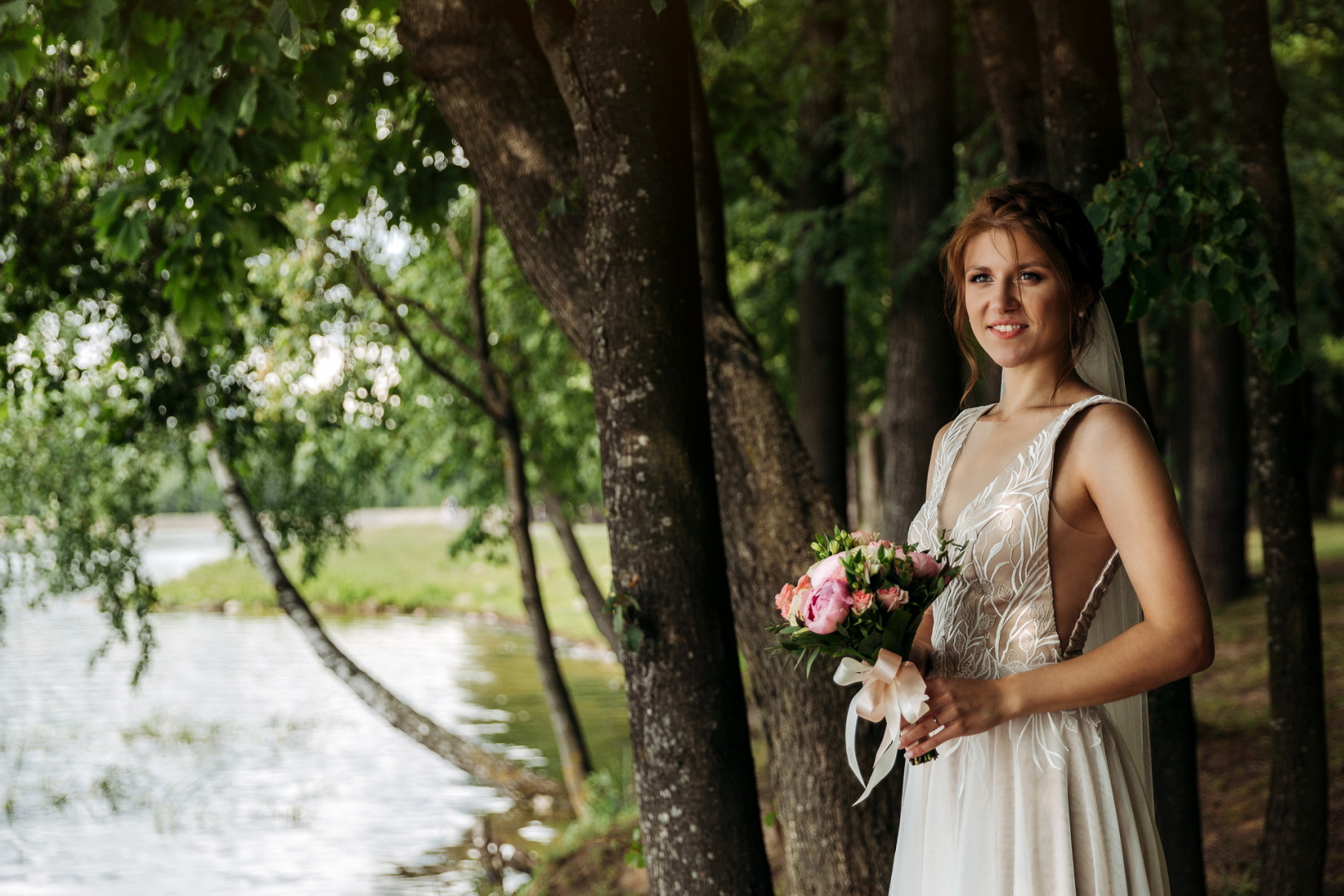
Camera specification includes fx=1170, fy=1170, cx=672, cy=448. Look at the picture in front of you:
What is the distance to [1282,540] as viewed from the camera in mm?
4469

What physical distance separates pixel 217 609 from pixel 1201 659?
27.2 meters

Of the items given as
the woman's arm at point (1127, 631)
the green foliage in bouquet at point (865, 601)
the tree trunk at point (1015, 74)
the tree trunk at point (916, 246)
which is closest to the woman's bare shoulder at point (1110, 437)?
the woman's arm at point (1127, 631)

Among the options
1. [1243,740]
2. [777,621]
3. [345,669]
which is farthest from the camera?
[345,669]

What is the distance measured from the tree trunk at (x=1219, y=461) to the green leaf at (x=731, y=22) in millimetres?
10400

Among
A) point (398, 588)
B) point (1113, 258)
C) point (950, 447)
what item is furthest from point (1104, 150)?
point (398, 588)

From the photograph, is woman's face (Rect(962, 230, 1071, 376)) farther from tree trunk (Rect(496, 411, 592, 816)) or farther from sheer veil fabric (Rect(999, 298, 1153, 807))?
tree trunk (Rect(496, 411, 592, 816))

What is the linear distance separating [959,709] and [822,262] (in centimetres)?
816

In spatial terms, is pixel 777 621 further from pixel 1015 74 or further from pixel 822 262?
pixel 822 262

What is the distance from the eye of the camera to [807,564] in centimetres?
414

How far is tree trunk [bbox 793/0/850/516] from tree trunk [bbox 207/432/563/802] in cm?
355

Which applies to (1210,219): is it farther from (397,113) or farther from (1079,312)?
(397,113)

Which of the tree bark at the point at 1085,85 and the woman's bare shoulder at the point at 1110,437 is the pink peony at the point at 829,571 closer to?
the woman's bare shoulder at the point at 1110,437

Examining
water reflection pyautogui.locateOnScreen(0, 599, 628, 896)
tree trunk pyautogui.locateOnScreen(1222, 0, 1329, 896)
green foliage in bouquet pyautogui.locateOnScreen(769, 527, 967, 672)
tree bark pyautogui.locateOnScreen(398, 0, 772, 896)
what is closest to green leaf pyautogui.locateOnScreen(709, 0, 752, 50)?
tree bark pyautogui.locateOnScreen(398, 0, 772, 896)

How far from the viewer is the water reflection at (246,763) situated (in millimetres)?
9680
